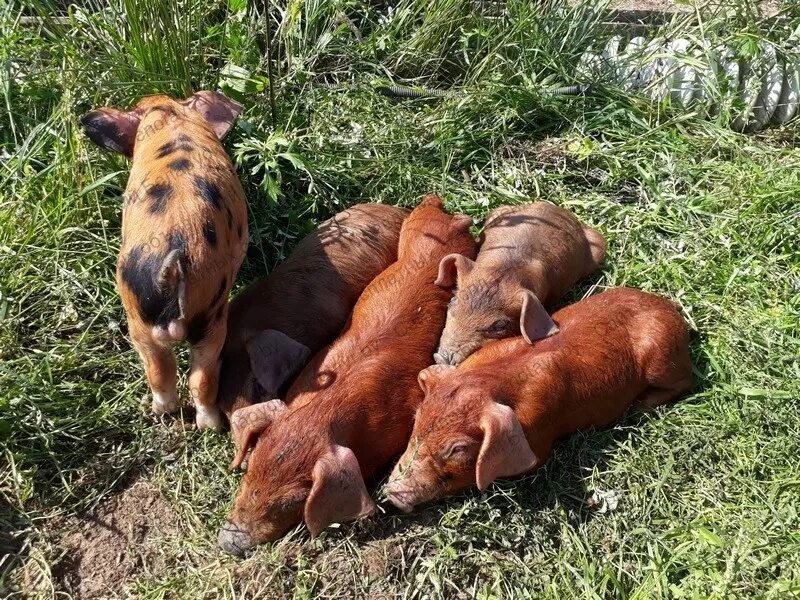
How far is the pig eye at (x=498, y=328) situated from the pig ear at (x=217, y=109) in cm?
207

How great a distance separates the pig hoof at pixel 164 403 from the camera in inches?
169

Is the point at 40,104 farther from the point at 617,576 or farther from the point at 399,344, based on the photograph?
the point at 617,576

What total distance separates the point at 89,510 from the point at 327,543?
1.34 metres

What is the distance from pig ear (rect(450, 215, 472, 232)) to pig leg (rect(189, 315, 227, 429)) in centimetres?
168

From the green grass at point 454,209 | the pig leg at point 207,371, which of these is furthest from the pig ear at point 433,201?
the pig leg at point 207,371

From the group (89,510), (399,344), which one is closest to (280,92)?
(399,344)

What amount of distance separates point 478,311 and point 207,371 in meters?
1.64

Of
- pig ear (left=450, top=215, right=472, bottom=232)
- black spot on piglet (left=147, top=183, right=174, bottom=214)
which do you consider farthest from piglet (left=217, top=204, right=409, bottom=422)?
black spot on piglet (left=147, top=183, right=174, bottom=214)

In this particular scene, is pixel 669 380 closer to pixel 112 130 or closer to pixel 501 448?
pixel 501 448

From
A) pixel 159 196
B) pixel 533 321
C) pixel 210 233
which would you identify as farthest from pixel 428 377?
pixel 159 196

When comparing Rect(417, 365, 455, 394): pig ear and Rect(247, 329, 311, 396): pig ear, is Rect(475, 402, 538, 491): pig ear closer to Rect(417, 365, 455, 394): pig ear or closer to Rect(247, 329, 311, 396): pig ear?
Rect(417, 365, 455, 394): pig ear

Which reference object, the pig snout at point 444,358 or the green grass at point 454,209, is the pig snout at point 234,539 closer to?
the green grass at point 454,209

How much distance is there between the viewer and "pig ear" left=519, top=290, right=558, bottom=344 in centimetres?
443

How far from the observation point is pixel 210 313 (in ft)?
12.9
